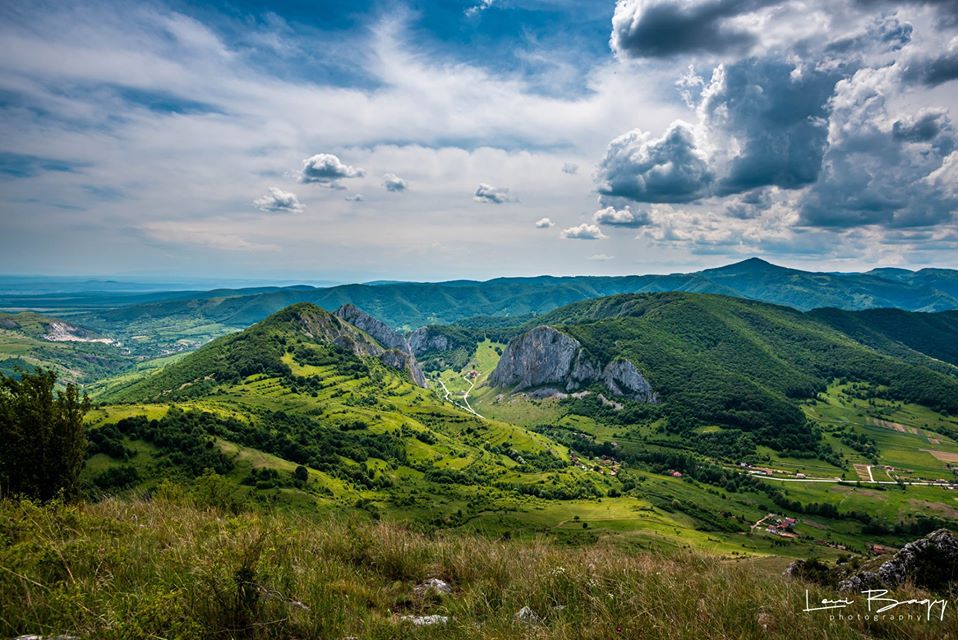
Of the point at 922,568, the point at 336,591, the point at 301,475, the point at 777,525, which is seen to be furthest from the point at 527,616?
the point at 777,525

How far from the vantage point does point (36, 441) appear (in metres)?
15.6

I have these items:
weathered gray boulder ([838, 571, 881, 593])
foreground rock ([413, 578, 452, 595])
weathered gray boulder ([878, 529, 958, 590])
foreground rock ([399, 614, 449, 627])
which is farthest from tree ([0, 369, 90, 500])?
weathered gray boulder ([878, 529, 958, 590])

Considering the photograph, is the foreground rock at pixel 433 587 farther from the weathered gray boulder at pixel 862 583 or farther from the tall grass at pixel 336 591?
the weathered gray boulder at pixel 862 583

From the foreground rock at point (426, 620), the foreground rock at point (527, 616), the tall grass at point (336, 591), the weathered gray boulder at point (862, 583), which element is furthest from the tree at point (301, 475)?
the weathered gray boulder at point (862, 583)

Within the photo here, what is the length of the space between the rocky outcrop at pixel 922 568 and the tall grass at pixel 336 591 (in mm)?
3423

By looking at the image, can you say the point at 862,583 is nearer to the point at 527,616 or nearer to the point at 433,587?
the point at 527,616

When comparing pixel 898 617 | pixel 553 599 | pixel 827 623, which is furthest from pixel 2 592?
pixel 898 617

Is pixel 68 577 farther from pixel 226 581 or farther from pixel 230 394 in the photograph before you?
pixel 230 394

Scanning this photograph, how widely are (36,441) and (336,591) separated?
16.0 m

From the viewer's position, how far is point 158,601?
4.69m

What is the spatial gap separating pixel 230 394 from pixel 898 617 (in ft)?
673

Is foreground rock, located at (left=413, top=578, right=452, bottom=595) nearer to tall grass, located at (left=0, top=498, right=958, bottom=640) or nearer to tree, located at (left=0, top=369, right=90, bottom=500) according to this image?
tall grass, located at (left=0, top=498, right=958, bottom=640)

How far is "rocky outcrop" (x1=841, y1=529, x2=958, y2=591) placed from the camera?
9.23 metres

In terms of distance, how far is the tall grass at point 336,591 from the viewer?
214 inches
